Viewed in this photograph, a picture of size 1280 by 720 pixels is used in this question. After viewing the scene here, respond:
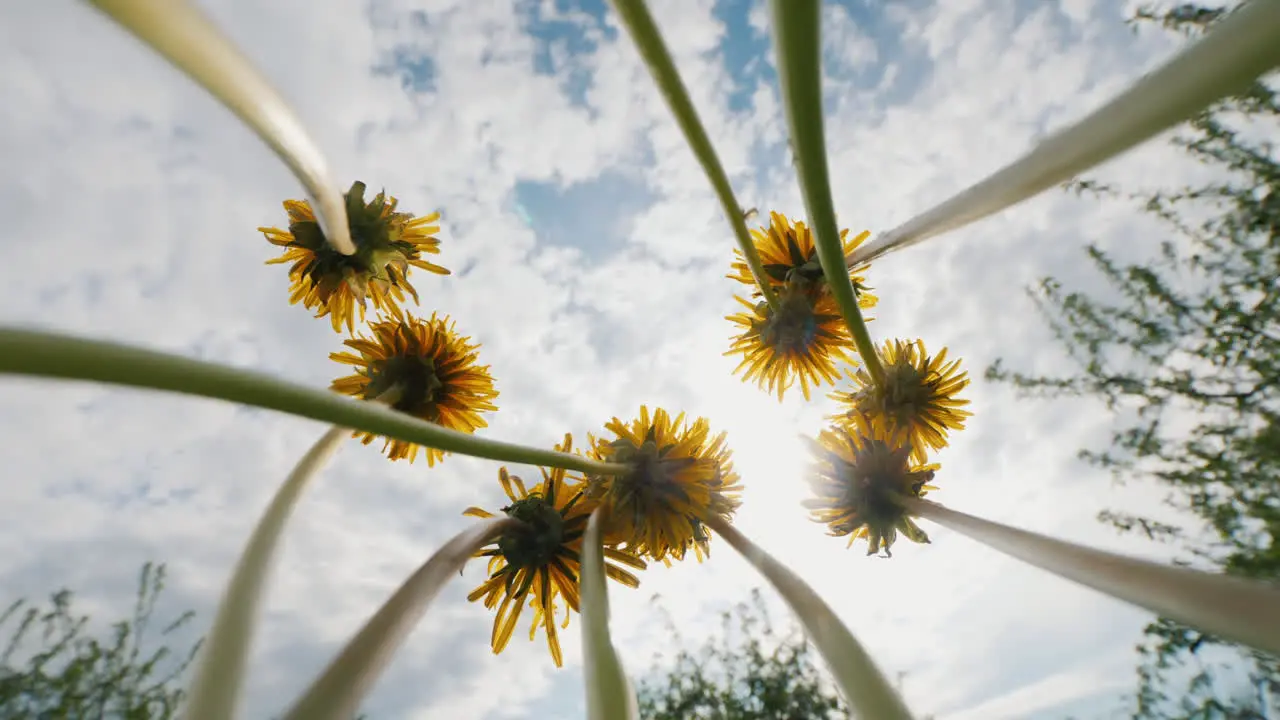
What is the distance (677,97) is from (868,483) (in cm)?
61

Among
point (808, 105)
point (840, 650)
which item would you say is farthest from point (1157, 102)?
point (840, 650)

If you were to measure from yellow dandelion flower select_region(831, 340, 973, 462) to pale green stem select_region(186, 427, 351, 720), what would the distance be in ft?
2.10

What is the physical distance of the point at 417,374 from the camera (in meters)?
0.92

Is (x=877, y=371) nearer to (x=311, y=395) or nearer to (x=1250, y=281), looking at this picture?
(x=311, y=395)

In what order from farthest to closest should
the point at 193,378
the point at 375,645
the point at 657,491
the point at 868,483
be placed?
the point at 868,483 < the point at 657,491 < the point at 375,645 < the point at 193,378

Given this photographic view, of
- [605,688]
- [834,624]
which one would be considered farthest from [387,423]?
[834,624]

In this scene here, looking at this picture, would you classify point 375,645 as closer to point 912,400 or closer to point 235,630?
point 235,630

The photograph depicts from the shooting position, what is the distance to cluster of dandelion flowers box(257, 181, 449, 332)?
2.90 ft

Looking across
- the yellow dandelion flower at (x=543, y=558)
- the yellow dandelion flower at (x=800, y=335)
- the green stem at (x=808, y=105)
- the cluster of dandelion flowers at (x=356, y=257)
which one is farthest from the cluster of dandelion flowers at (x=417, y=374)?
the green stem at (x=808, y=105)

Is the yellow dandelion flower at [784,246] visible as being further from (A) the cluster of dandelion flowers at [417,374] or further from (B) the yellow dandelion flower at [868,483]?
(A) the cluster of dandelion flowers at [417,374]

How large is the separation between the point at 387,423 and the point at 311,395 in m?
0.04

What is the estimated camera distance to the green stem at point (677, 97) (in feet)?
1.10

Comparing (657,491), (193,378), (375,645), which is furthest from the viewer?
(657,491)

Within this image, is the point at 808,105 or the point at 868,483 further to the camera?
the point at 868,483
